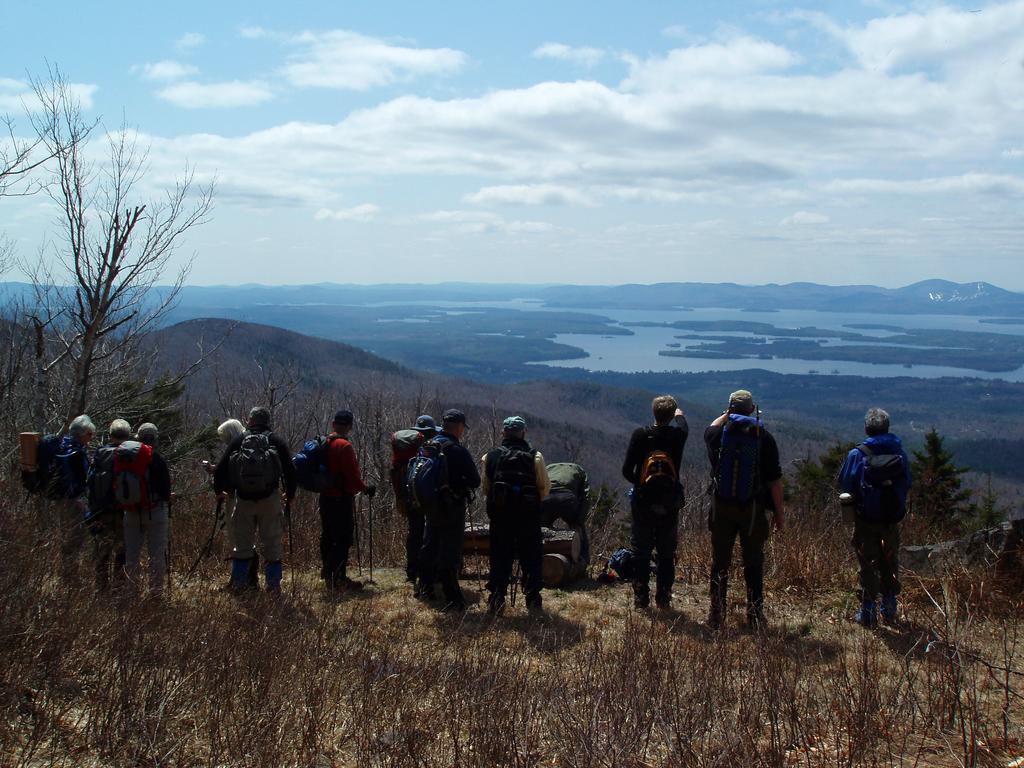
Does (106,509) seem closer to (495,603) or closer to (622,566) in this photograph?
(495,603)

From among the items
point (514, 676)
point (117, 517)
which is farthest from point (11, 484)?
point (514, 676)

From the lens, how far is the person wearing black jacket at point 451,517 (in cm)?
638

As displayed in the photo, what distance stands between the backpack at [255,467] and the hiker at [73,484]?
113 centimetres

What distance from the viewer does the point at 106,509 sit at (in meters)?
6.20

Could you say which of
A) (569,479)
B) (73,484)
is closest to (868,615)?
(569,479)

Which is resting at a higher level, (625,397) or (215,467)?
(215,467)

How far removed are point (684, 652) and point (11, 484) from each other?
287 inches

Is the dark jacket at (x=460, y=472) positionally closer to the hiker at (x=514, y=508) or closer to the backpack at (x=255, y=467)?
the hiker at (x=514, y=508)

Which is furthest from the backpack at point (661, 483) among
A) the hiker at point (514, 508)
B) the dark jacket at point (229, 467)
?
the dark jacket at point (229, 467)

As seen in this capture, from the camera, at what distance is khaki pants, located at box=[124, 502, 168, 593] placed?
619cm

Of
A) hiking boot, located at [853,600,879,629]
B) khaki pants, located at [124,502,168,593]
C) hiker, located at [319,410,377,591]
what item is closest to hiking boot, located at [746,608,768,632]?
hiking boot, located at [853,600,879,629]

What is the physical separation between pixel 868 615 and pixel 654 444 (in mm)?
2027

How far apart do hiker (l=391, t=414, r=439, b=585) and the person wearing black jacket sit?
61 cm

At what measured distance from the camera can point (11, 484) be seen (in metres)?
8.45
